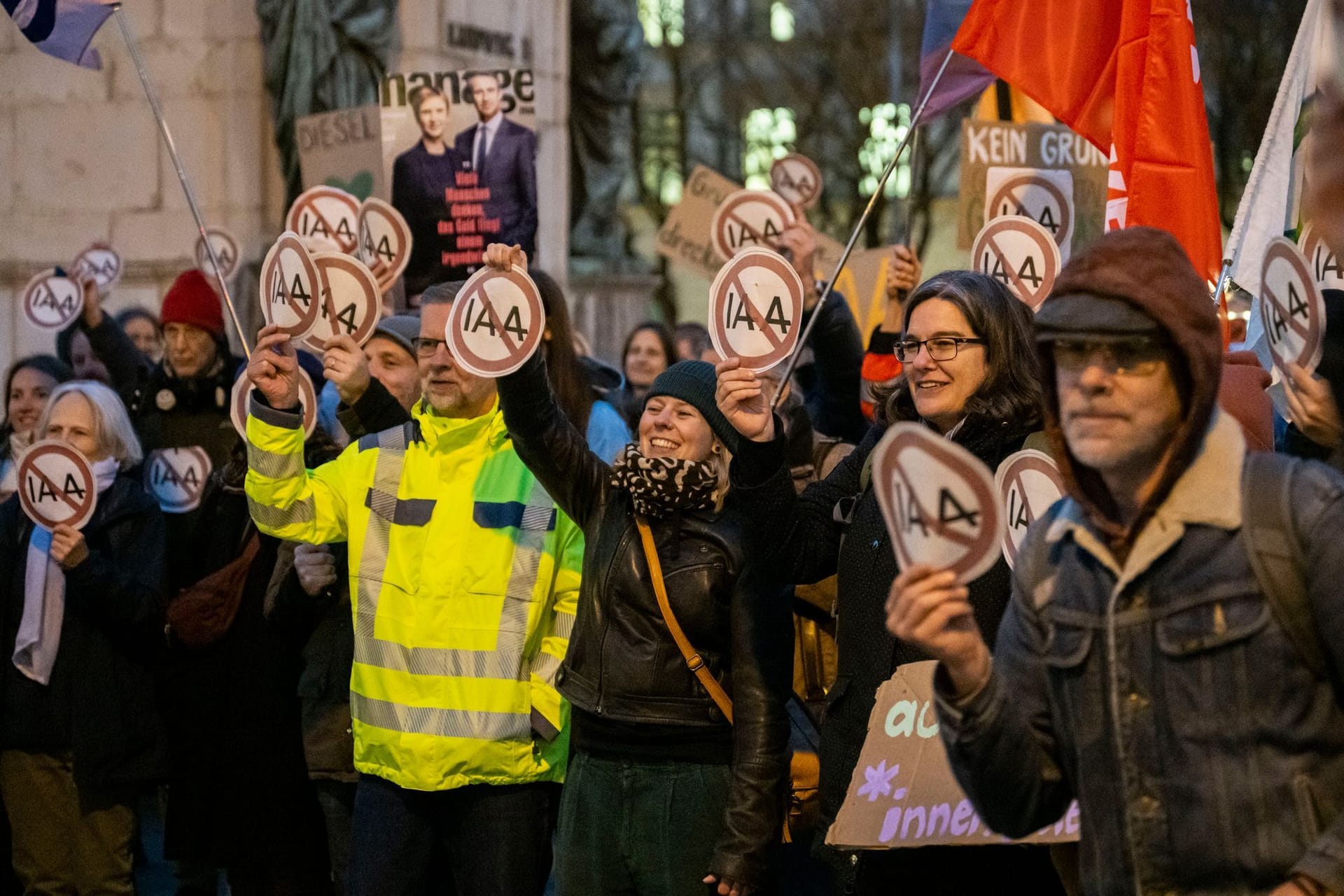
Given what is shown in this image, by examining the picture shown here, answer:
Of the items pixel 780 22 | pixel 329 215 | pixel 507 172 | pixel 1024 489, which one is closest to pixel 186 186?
pixel 329 215

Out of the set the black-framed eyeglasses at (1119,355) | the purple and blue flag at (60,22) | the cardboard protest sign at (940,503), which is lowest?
the cardboard protest sign at (940,503)

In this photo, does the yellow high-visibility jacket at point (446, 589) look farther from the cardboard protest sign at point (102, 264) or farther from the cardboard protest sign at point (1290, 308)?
the cardboard protest sign at point (102, 264)

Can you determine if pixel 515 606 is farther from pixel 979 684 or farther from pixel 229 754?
pixel 979 684

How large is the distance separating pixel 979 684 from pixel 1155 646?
26cm

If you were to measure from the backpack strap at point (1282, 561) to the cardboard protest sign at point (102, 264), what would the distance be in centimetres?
857

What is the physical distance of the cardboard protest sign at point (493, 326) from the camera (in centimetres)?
507

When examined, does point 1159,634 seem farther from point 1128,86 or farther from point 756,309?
point 1128,86

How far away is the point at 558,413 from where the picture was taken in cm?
517

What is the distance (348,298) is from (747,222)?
9.62 feet

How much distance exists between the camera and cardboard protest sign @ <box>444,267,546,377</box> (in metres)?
5.07

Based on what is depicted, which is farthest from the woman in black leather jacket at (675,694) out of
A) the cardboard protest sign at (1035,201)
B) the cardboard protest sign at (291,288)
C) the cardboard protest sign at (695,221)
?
the cardboard protest sign at (695,221)

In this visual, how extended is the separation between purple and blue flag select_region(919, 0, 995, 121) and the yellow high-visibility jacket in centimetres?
270

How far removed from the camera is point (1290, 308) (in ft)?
14.0

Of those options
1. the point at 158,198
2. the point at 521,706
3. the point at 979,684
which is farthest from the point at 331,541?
the point at 158,198
